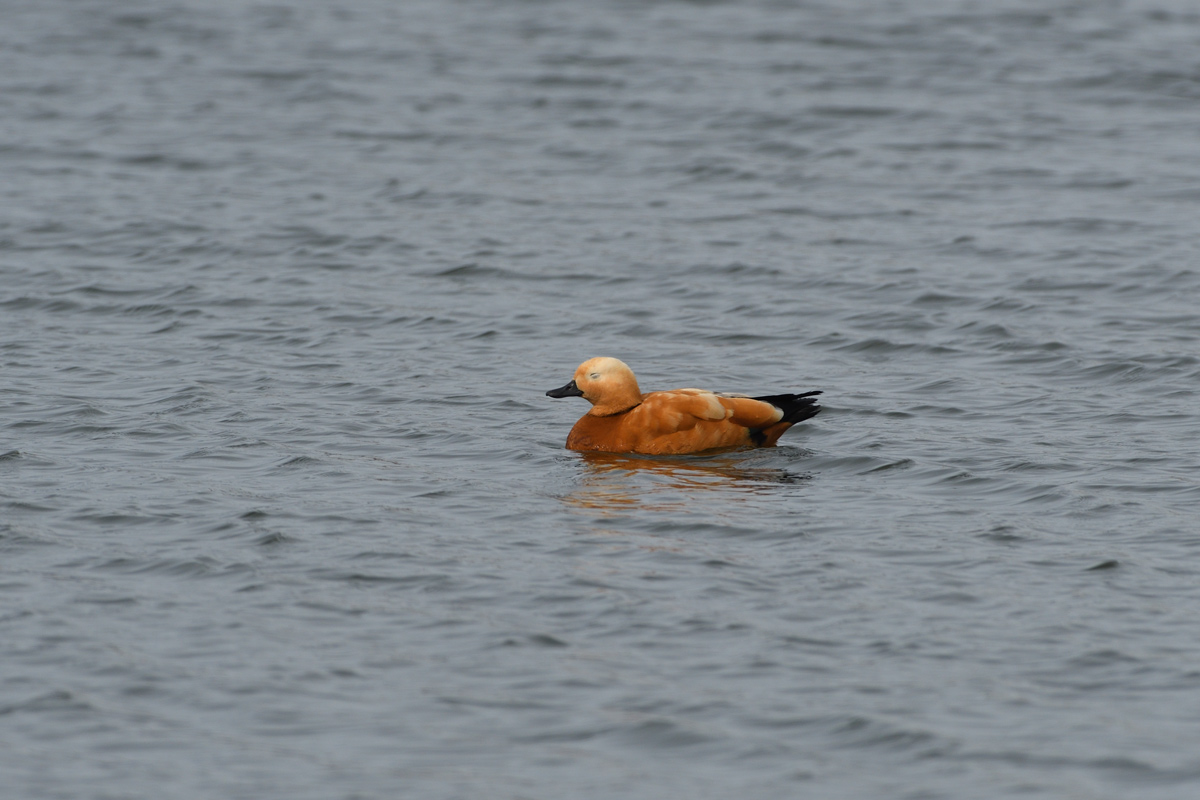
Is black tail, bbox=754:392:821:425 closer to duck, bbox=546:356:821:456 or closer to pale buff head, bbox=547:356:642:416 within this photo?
duck, bbox=546:356:821:456

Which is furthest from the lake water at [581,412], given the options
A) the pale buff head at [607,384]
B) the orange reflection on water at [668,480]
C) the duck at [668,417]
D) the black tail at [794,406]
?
the pale buff head at [607,384]

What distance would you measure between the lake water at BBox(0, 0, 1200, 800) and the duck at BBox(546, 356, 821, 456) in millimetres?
210

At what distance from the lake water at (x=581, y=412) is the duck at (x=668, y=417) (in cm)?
21

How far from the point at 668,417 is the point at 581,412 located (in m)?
1.99

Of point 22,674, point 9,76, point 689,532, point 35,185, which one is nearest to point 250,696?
point 22,674

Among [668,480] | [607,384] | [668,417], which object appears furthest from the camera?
[607,384]

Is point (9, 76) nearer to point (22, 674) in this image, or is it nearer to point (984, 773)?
point (22, 674)

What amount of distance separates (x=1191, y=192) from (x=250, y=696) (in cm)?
1648

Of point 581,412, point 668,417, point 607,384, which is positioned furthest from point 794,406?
point 581,412

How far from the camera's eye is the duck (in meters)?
11.9

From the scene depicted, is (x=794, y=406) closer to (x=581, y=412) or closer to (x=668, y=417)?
(x=668, y=417)

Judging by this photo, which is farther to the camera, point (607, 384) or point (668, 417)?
point (607, 384)

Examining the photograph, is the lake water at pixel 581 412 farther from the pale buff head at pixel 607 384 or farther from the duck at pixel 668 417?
the pale buff head at pixel 607 384

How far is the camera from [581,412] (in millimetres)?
13781
